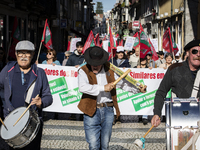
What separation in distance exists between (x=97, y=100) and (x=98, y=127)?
36cm

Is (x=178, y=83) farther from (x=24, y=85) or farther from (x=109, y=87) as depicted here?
(x=24, y=85)

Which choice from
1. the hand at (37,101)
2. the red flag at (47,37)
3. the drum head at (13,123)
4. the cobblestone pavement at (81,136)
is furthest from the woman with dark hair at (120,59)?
the drum head at (13,123)

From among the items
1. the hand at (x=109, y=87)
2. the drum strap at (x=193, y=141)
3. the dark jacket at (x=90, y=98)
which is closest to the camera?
the drum strap at (x=193, y=141)

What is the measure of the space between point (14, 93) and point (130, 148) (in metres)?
2.74

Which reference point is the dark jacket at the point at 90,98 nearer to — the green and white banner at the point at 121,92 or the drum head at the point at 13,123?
the drum head at the point at 13,123

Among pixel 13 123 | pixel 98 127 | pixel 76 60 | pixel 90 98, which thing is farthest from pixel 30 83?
pixel 76 60

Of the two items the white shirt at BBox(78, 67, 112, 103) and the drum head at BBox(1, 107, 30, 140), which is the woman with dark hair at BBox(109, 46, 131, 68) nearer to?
the white shirt at BBox(78, 67, 112, 103)

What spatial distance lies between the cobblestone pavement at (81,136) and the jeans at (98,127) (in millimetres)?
1541

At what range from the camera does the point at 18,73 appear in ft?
12.8

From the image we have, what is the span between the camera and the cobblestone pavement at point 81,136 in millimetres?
5965

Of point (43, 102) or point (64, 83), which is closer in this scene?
point (43, 102)

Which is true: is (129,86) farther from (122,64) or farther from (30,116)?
(122,64)

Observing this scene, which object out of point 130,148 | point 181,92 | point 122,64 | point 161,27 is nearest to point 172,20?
point 161,27

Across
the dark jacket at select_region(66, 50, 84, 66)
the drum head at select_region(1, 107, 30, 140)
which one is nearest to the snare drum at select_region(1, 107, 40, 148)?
the drum head at select_region(1, 107, 30, 140)
